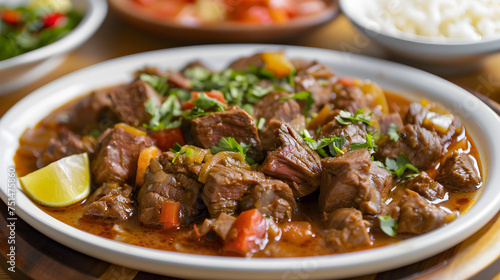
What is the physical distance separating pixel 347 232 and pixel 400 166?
0.92 metres

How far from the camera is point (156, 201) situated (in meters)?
3.45

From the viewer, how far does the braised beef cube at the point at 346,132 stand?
3756 mm

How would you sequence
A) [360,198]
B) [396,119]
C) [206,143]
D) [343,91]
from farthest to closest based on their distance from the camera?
[343,91] < [396,119] < [206,143] < [360,198]

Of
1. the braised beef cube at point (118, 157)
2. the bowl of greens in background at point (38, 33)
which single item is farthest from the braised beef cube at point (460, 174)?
the bowl of greens in background at point (38, 33)

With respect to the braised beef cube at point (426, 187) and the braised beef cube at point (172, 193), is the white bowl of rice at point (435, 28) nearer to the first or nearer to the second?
the braised beef cube at point (426, 187)

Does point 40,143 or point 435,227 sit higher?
point 435,227

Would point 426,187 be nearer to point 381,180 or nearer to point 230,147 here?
point 381,180

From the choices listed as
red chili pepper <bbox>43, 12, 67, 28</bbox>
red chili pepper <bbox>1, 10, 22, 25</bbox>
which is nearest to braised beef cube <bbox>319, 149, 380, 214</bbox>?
red chili pepper <bbox>43, 12, 67, 28</bbox>

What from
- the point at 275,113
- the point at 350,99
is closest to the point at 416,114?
the point at 350,99

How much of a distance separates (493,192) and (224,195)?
5.68 ft

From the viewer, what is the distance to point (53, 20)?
594 centimetres

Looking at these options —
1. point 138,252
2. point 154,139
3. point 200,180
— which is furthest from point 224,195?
point 154,139

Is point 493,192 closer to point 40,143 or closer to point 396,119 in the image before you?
point 396,119

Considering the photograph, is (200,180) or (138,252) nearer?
(138,252)
